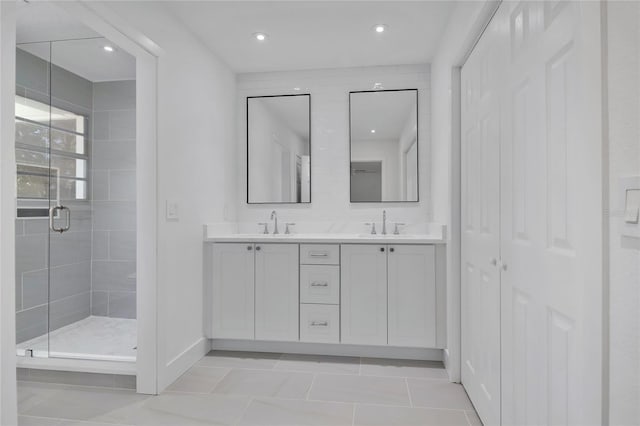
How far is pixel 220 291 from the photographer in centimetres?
283

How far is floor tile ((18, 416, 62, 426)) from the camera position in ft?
6.02

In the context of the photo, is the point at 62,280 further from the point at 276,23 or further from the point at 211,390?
the point at 276,23

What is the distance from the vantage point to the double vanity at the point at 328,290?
103 inches

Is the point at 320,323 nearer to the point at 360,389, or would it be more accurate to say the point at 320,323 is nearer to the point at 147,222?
the point at 360,389

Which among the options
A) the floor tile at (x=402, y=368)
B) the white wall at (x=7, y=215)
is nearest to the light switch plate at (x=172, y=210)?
the white wall at (x=7, y=215)

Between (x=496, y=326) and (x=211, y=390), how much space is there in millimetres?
1688

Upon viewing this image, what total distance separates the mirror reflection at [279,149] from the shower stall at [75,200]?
1.12 metres

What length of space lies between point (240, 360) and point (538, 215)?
7.50ft

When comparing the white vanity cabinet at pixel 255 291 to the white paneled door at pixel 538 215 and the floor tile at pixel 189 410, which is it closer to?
the floor tile at pixel 189 410

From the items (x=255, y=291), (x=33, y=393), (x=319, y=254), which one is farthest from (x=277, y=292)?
(x=33, y=393)

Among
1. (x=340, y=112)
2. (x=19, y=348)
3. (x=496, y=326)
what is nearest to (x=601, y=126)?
(x=496, y=326)

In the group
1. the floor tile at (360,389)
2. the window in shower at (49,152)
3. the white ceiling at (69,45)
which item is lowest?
the floor tile at (360,389)

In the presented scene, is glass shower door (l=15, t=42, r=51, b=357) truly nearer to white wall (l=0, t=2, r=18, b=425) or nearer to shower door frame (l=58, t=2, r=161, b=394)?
shower door frame (l=58, t=2, r=161, b=394)

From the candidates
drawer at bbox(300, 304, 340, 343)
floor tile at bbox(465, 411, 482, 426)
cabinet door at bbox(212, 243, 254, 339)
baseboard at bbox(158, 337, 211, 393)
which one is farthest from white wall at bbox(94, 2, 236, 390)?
floor tile at bbox(465, 411, 482, 426)
